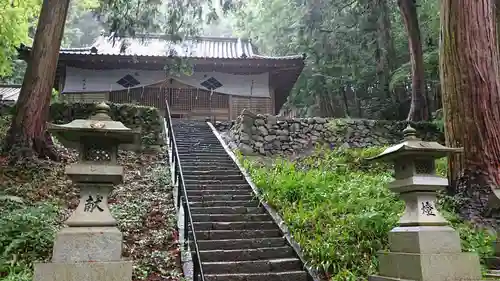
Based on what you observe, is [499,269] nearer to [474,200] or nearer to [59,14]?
[474,200]

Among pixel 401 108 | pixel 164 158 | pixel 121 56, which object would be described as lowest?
pixel 164 158

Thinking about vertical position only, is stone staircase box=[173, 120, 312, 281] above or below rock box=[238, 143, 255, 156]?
below

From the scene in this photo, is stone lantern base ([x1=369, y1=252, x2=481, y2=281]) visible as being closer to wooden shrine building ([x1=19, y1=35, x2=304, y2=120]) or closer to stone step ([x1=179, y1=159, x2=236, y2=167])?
stone step ([x1=179, y1=159, x2=236, y2=167])

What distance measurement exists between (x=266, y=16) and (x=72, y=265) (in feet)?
82.4

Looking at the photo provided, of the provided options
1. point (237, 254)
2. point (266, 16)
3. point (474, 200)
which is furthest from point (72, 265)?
point (266, 16)

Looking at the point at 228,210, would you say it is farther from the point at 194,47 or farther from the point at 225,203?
the point at 194,47

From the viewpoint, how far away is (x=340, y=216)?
23.6 ft

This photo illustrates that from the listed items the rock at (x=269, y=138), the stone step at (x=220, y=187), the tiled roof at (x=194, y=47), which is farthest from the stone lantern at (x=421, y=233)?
the tiled roof at (x=194, y=47)

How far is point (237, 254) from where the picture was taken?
6750 millimetres

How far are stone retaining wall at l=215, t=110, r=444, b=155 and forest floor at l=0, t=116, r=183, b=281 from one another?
3.58m

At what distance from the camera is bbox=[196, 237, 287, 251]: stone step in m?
6.97

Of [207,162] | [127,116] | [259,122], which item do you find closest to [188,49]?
[127,116]

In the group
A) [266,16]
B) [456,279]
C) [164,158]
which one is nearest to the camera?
[456,279]

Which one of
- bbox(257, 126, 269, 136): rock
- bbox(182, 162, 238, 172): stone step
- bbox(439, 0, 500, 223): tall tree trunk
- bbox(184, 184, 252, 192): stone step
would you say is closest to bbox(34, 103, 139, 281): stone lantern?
bbox(184, 184, 252, 192): stone step
